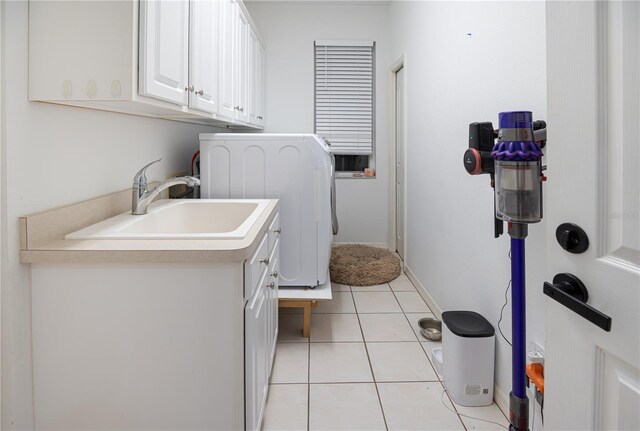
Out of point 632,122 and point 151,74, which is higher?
point 151,74

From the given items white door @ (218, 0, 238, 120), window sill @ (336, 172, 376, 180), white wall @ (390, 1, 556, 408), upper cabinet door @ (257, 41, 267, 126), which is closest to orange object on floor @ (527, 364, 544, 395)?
white wall @ (390, 1, 556, 408)

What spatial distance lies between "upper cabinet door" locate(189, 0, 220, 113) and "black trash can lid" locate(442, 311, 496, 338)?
60.7 inches

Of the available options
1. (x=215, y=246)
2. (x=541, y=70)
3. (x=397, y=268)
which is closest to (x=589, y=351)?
(x=215, y=246)

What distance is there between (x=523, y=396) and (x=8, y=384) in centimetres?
139

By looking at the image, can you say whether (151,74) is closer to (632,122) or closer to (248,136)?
(248,136)

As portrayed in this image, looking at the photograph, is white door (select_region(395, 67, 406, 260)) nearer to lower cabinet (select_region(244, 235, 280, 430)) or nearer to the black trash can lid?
the black trash can lid

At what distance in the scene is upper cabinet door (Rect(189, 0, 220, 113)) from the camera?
1854mm

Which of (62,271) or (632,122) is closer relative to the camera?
(632,122)

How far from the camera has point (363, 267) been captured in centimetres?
372

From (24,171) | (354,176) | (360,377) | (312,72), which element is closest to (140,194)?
(24,171)

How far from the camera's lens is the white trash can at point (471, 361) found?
182 centimetres

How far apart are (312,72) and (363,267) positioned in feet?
7.42

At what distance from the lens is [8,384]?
111 cm

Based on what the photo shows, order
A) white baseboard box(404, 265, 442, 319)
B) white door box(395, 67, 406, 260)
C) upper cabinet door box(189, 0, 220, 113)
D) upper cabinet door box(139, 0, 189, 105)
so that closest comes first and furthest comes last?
upper cabinet door box(139, 0, 189, 105) → upper cabinet door box(189, 0, 220, 113) → white baseboard box(404, 265, 442, 319) → white door box(395, 67, 406, 260)
